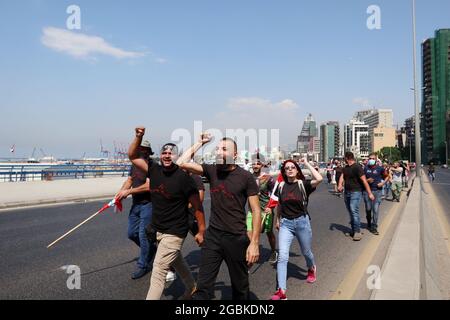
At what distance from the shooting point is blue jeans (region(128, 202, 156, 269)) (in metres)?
5.09

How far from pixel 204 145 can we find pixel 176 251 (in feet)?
3.69

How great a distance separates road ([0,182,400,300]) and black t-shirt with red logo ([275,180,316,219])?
913 mm

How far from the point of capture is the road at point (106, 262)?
4.40 m

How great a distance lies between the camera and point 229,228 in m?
3.40

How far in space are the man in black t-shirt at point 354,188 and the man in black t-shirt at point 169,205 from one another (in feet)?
16.5

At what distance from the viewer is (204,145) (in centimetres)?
378

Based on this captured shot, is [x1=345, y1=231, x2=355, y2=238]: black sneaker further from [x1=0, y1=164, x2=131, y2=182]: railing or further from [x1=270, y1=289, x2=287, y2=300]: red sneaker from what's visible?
[x1=0, y1=164, x2=131, y2=182]: railing

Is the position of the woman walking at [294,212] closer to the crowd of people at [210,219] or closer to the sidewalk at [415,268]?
the crowd of people at [210,219]

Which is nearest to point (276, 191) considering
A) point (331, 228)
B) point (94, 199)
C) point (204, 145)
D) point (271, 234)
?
point (271, 234)

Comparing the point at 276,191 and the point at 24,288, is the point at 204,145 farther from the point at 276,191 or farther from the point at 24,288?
the point at 24,288

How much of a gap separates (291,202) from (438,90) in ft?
480

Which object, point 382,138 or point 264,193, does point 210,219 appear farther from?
point 382,138

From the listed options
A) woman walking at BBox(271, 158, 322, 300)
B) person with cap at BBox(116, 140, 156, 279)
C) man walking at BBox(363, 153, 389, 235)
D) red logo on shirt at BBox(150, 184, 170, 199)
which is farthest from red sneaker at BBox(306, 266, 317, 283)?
man walking at BBox(363, 153, 389, 235)

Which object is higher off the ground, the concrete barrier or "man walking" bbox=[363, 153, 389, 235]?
"man walking" bbox=[363, 153, 389, 235]
